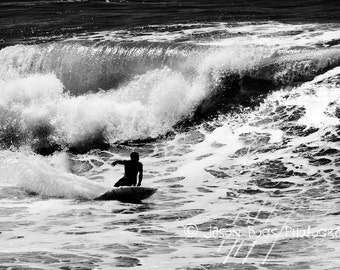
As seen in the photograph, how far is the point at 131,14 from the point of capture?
2795 cm

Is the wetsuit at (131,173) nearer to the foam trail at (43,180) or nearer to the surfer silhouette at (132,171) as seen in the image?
the surfer silhouette at (132,171)

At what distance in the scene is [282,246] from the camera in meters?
10.1

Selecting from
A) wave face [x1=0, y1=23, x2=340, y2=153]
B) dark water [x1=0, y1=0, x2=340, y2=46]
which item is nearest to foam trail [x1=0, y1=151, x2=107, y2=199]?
wave face [x1=0, y1=23, x2=340, y2=153]

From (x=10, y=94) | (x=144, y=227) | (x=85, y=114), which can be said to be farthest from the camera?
(x=10, y=94)

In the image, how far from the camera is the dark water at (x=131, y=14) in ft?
83.4

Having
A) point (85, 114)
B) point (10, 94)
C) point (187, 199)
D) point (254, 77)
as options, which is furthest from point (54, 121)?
point (187, 199)

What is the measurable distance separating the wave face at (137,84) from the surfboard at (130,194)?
398 cm

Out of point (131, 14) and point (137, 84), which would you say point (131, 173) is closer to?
point (137, 84)

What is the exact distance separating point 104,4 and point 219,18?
6504 mm

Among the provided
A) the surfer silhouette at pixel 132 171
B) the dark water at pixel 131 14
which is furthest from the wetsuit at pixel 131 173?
the dark water at pixel 131 14

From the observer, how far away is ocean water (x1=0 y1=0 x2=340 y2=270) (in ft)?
33.7

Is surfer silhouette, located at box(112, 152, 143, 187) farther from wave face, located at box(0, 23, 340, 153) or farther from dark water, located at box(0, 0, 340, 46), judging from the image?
dark water, located at box(0, 0, 340, 46)

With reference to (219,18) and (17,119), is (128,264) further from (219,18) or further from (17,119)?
(219,18)

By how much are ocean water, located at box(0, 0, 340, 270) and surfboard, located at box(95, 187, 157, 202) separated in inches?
6.2
